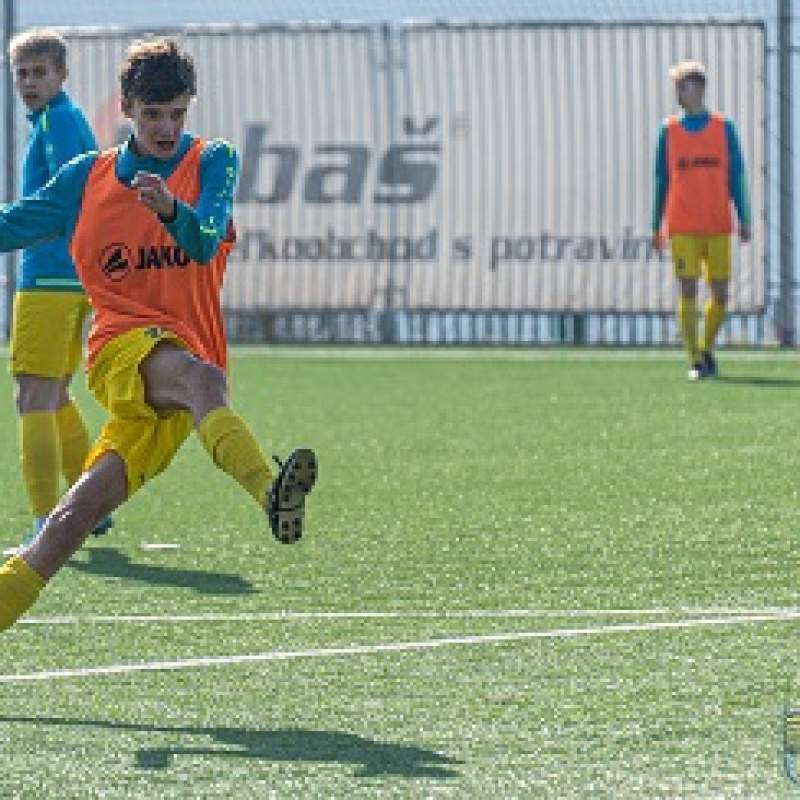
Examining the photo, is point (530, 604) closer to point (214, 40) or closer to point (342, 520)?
point (342, 520)

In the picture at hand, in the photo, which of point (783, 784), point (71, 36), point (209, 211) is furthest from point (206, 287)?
point (71, 36)

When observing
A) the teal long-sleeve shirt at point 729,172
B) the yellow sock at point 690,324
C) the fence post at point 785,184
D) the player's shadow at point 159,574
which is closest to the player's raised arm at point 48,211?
the player's shadow at point 159,574

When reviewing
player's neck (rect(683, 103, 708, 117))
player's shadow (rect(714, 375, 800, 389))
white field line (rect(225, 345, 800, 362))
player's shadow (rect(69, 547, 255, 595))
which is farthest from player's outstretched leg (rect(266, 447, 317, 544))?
white field line (rect(225, 345, 800, 362))

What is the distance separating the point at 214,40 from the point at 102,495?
Result: 62.4 ft

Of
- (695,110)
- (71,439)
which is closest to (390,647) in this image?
(71,439)

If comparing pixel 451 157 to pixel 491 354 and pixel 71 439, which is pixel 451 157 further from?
pixel 71 439

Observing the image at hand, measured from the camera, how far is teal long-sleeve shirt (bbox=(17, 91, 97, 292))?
955 centimetres

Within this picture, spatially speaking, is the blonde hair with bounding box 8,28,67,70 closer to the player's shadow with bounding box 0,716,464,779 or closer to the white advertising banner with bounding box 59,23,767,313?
the player's shadow with bounding box 0,716,464,779

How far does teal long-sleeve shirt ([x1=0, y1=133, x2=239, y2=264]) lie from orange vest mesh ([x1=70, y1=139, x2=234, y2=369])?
0.10 ft

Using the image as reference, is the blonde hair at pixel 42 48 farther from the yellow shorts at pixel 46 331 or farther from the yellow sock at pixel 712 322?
the yellow sock at pixel 712 322

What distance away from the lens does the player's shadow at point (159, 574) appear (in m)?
8.83

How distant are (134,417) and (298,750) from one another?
125 centimetres

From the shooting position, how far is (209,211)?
7.01 meters

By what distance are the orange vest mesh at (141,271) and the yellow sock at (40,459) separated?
2721 millimetres
